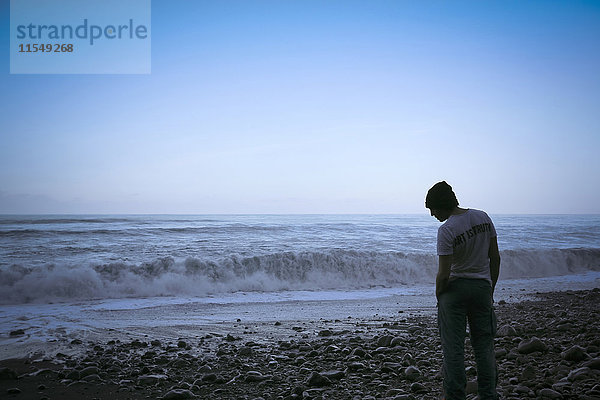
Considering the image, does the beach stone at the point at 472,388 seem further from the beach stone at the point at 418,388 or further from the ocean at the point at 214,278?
the ocean at the point at 214,278

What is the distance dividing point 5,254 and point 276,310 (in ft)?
44.0

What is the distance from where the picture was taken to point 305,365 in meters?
5.70

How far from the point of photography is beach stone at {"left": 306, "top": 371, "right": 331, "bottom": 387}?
4910mm

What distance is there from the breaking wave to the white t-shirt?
11.4 m

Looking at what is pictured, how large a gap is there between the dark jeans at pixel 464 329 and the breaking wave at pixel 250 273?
11194mm

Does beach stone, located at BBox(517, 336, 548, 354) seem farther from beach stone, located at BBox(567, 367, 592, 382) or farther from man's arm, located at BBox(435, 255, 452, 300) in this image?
man's arm, located at BBox(435, 255, 452, 300)

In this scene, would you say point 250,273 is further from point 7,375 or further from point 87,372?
point 7,375

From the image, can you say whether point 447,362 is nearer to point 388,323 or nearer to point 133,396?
point 133,396

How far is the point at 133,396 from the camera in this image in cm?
479

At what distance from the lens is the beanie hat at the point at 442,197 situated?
11.7 feet

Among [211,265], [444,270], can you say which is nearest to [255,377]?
Answer: [444,270]

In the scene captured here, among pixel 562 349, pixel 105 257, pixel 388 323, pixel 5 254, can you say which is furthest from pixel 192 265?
pixel 562 349

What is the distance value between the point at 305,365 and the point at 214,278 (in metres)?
9.99

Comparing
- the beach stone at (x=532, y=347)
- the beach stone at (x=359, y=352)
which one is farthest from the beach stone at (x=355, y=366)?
the beach stone at (x=532, y=347)
